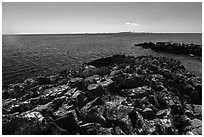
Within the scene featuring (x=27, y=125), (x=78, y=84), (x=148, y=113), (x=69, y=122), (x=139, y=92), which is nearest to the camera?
(x=27, y=125)

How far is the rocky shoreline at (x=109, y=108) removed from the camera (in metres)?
11.9

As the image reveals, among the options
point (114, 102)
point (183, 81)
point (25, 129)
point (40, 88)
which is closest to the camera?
point (25, 129)

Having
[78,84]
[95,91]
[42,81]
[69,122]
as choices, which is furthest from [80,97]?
[42,81]

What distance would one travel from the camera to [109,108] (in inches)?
543

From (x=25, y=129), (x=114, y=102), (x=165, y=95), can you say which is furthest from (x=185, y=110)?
(x=25, y=129)

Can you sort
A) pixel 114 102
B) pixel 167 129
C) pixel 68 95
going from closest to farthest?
pixel 167 129 < pixel 114 102 < pixel 68 95

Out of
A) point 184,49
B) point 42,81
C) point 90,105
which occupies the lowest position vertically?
point 42,81

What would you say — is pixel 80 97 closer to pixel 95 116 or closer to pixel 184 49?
pixel 95 116

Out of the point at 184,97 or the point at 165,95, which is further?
the point at 184,97

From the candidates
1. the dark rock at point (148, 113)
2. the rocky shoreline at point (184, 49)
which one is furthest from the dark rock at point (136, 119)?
the rocky shoreline at point (184, 49)

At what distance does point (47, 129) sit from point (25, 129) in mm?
1338

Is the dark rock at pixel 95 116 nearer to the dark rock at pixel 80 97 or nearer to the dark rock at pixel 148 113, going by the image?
the dark rock at pixel 80 97

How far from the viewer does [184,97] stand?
18.4 meters

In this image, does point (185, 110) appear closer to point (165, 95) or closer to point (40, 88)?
point (165, 95)
